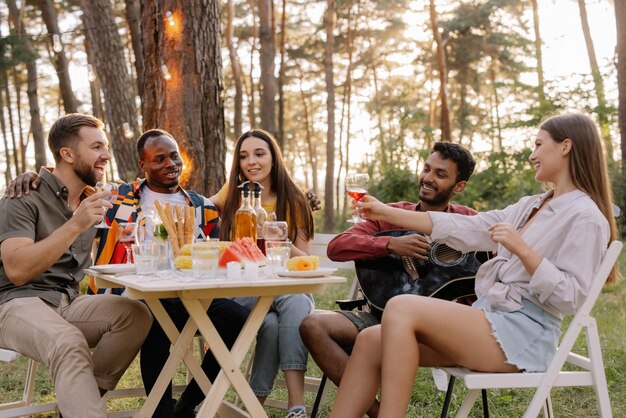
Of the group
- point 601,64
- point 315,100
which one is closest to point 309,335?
point 601,64

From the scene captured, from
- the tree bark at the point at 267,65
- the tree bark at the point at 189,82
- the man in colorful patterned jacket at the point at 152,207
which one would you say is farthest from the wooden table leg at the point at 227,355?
the tree bark at the point at 267,65

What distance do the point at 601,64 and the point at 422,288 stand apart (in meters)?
14.4

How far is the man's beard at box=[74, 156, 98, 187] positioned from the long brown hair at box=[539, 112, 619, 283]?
211 cm

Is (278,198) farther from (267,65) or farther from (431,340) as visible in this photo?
(267,65)

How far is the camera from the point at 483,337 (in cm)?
253

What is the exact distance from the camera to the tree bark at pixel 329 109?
19.0 meters

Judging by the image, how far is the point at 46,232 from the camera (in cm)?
319

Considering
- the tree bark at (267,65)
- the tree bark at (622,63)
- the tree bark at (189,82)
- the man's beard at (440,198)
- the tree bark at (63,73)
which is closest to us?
the man's beard at (440,198)

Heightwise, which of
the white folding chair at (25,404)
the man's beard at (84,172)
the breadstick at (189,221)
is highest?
the man's beard at (84,172)

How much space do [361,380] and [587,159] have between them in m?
1.21

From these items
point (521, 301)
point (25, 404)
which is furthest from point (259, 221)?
point (25, 404)

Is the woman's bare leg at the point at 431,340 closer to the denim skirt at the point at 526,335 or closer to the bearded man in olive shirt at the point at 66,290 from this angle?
the denim skirt at the point at 526,335

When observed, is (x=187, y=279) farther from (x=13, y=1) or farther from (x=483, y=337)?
(x=13, y=1)

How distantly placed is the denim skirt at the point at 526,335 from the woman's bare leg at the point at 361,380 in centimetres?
45
